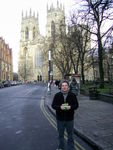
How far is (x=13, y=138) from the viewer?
8109 mm

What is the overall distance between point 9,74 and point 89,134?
9814 centimetres

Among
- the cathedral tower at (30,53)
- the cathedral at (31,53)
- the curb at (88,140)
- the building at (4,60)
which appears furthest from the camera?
the cathedral tower at (30,53)

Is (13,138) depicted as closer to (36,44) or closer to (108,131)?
(108,131)

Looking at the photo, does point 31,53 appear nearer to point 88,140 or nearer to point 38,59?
point 38,59

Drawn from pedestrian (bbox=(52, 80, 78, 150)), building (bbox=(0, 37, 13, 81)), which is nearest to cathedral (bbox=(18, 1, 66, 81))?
building (bbox=(0, 37, 13, 81))

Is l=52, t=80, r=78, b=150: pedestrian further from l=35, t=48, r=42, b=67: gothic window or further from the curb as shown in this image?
l=35, t=48, r=42, b=67: gothic window

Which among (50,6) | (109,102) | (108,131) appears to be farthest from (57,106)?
(50,6)

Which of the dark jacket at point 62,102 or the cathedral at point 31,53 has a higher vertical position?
the cathedral at point 31,53

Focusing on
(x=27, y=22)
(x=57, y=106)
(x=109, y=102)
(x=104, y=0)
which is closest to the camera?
(x=57, y=106)

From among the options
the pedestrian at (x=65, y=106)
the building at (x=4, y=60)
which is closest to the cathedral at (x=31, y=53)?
the building at (x=4, y=60)

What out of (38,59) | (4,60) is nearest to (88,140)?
(4,60)

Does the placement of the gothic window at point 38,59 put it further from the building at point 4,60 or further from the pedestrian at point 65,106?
the pedestrian at point 65,106

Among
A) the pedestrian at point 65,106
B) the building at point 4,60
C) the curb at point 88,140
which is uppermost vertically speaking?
the building at point 4,60

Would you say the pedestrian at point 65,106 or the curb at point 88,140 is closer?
the pedestrian at point 65,106
